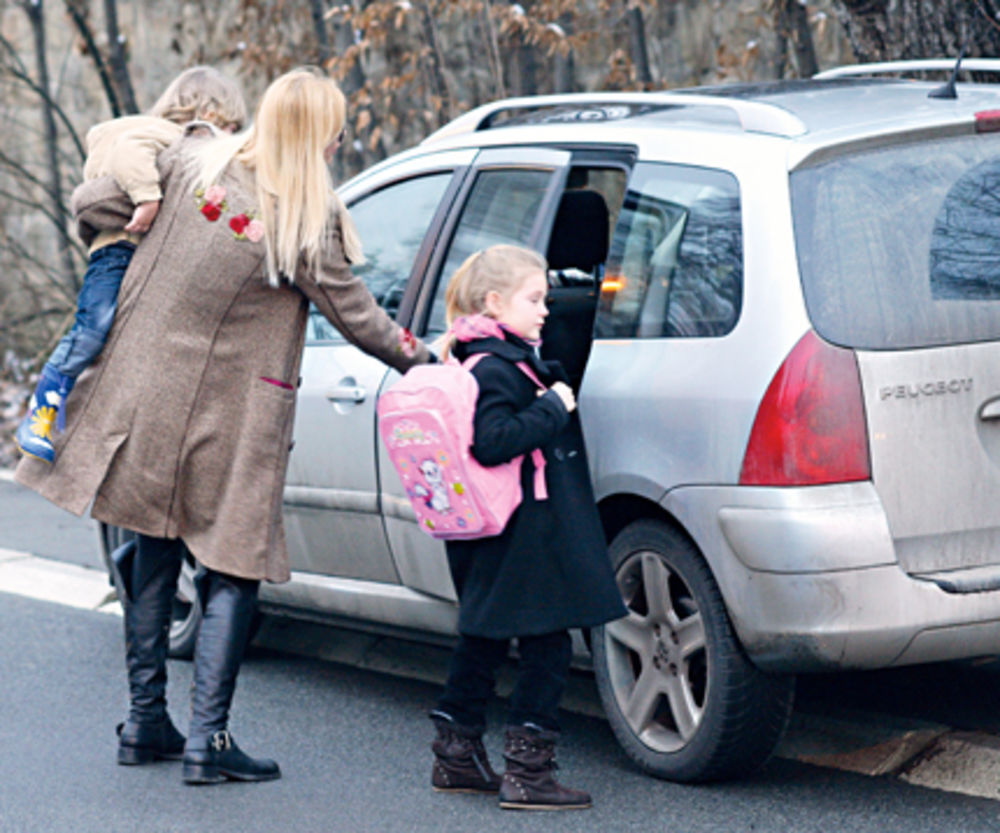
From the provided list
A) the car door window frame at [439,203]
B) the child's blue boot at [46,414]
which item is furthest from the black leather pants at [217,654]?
the car door window frame at [439,203]

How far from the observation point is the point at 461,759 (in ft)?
14.2

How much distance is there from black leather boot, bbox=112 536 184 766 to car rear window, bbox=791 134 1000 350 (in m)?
1.98

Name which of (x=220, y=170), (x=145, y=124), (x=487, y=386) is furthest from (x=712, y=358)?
(x=145, y=124)

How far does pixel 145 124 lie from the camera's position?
4391 mm

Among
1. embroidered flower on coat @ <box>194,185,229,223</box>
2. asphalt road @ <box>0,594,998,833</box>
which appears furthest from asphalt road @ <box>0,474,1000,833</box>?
embroidered flower on coat @ <box>194,185,229,223</box>

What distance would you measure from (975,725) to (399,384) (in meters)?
1.93

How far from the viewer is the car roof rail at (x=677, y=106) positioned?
4.10 m

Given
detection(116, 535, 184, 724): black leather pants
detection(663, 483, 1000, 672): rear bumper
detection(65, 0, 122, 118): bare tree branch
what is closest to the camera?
detection(663, 483, 1000, 672): rear bumper

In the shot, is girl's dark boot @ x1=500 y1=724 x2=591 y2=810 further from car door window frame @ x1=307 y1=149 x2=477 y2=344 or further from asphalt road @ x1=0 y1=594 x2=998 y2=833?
car door window frame @ x1=307 y1=149 x2=477 y2=344

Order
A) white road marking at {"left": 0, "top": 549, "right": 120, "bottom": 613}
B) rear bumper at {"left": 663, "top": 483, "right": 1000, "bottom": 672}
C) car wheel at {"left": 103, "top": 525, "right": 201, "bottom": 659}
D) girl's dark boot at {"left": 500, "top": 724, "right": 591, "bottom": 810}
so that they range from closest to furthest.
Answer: rear bumper at {"left": 663, "top": 483, "right": 1000, "bottom": 672}
girl's dark boot at {"left": 500, "top": 724, "right": 591, "bottom": 810}
car wheel at {"left": 103, "top": 525, "right": 201, "bottom": 659}
white road marking at {"left": 0, "top": 549, "right": 120, "bottom": 613}

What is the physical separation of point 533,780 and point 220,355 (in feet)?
4.50

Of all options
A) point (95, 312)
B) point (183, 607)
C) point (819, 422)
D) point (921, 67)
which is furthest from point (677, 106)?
point (183, 607)

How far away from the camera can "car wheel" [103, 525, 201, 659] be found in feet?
19.0

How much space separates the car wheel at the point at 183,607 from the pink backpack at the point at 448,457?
6.17 ft
